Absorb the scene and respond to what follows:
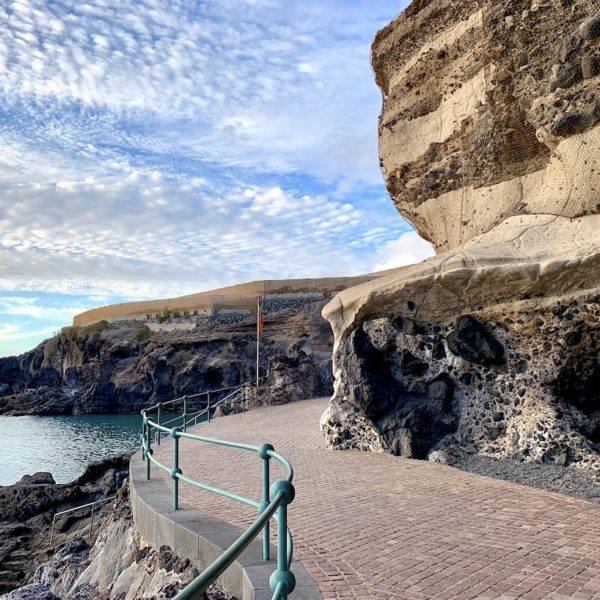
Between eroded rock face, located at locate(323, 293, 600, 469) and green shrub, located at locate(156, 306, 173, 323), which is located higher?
green shrub, located at locate(156, 306, 173, 323)

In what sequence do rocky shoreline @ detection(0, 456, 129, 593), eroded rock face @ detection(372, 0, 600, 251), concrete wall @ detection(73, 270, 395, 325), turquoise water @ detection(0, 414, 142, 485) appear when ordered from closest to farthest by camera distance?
1. eroded rock face @ detection(372, 0, 600, 251)
2. rocky shoreline @ detection(0, 456, 129, 593)
3. turquoise water @ detection(0, 414, 142, 485)
4. concrete wall @ detection(73, 270, 395, 325)

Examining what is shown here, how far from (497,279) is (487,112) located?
3.19 m

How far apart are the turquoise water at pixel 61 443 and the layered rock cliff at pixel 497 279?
13.9 metres

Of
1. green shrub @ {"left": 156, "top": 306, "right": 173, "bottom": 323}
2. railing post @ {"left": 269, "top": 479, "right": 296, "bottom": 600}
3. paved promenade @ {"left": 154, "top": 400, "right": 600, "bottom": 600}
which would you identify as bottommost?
paved promenade @ {"left": 154, "top": 400, "right": 600, "bottom": 600}

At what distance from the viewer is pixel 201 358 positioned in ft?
154

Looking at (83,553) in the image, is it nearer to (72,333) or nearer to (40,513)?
(40,513)

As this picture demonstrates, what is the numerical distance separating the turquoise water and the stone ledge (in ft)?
46.2

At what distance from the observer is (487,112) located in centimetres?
Result: 958

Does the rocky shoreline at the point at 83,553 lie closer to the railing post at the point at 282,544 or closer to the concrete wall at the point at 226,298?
Result: the railing post at the point at 282,544

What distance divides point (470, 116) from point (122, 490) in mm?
7887

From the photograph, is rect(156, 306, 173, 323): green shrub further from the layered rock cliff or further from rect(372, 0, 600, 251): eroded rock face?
the layered rock cliff

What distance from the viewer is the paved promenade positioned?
3.93 metres

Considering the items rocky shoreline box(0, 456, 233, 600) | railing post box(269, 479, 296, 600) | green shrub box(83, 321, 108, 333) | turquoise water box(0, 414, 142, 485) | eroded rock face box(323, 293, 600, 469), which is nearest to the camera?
railing post box(269, 479, 296, 600)

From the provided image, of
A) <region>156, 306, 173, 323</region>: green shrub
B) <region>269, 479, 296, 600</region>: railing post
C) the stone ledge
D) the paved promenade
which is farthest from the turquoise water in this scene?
<region>156, 306, 173, 323</region>: green shrub
